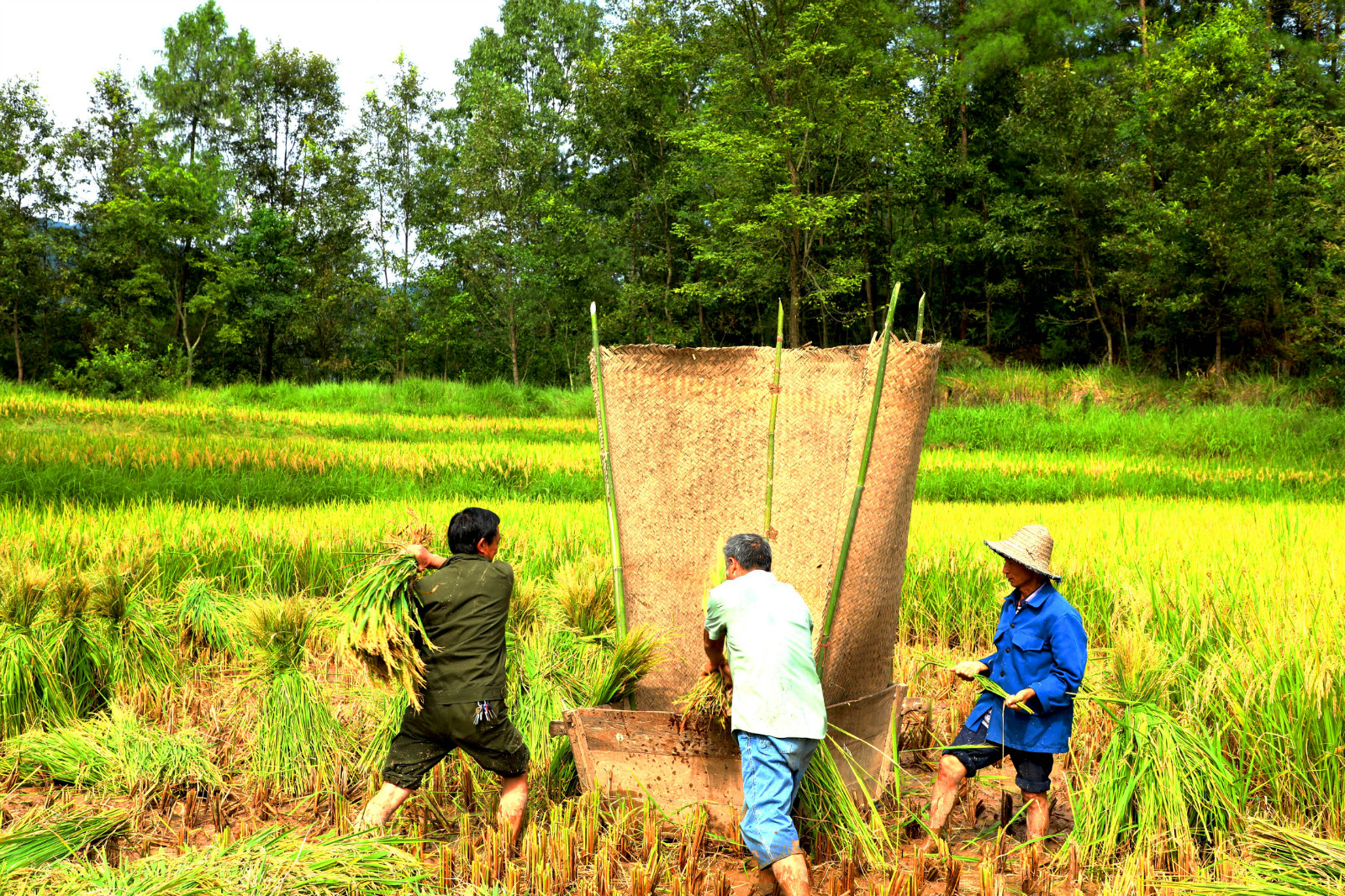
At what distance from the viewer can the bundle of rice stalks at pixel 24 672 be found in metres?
4.33

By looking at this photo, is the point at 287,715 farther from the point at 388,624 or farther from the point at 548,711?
the point at 388,624

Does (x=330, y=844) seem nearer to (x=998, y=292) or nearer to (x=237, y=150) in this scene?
(x=998, y=292)

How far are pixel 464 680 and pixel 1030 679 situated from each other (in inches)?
72.1

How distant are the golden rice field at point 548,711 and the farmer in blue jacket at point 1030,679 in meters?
0.19

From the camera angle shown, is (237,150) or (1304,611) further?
(237,150)

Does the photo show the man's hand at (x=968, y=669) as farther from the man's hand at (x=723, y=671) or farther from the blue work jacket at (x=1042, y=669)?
the man's hand at (x=723, y=671)

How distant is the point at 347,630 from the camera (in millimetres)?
3270

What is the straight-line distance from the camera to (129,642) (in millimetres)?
4793

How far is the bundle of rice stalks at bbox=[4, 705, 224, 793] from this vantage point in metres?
3.81

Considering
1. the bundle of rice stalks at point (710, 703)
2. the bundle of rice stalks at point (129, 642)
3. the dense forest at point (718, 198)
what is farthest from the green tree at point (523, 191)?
the bundle of rice stalks at point (710, 703)

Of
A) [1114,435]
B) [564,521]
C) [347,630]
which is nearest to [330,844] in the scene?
[347,630]

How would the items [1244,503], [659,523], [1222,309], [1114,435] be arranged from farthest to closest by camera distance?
1. [1222,309]
2. [1114,435]
3. [1244,503]
4. [659,523]

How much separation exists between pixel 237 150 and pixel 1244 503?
31.4 meters

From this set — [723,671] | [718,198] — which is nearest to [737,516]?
[723,671]
